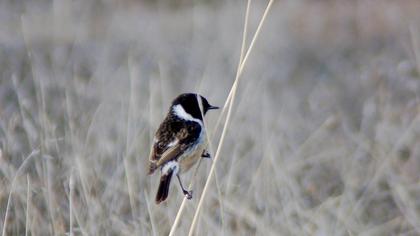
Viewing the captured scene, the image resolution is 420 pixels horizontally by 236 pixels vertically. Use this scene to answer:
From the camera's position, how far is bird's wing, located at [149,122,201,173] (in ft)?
9.78

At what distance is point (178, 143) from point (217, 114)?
7.89 feet

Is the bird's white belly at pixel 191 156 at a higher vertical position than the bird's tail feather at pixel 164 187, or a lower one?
higher

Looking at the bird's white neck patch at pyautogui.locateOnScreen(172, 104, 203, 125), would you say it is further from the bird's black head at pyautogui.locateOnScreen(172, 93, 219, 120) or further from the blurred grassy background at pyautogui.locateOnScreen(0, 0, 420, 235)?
the blurred grassy background at pyautogui.locateOnScreen(0, 0, 420, 235)

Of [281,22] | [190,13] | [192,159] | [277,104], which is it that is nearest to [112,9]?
[190,13]

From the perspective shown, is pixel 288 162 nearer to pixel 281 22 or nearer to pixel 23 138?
pixel 23 138

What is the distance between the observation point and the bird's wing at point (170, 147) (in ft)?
9.78

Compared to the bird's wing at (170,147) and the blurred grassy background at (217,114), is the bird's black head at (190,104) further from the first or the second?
the blurred grassy background at (217,114)

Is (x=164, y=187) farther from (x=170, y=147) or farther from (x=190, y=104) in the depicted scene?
(x=190, y=104)

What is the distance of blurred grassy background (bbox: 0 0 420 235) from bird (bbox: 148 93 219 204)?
173 mm

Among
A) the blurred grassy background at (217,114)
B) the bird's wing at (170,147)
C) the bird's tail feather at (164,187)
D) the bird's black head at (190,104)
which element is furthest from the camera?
the blurred grassy background at (217,114)

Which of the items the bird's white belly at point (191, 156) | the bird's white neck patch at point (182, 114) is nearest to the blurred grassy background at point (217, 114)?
the bird's white belly at point (191, 156)

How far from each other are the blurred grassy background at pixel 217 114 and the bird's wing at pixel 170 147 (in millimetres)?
205

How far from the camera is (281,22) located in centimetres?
1407

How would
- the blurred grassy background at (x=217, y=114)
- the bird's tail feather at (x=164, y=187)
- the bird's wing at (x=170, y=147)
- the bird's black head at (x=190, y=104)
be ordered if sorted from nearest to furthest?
the bird's tail feather at (x=164, y=187), the bird's wing at (x=170, y=147), the bird's black head at (x=190, y=104), the blurred grassy background at (x=217, y=114)
